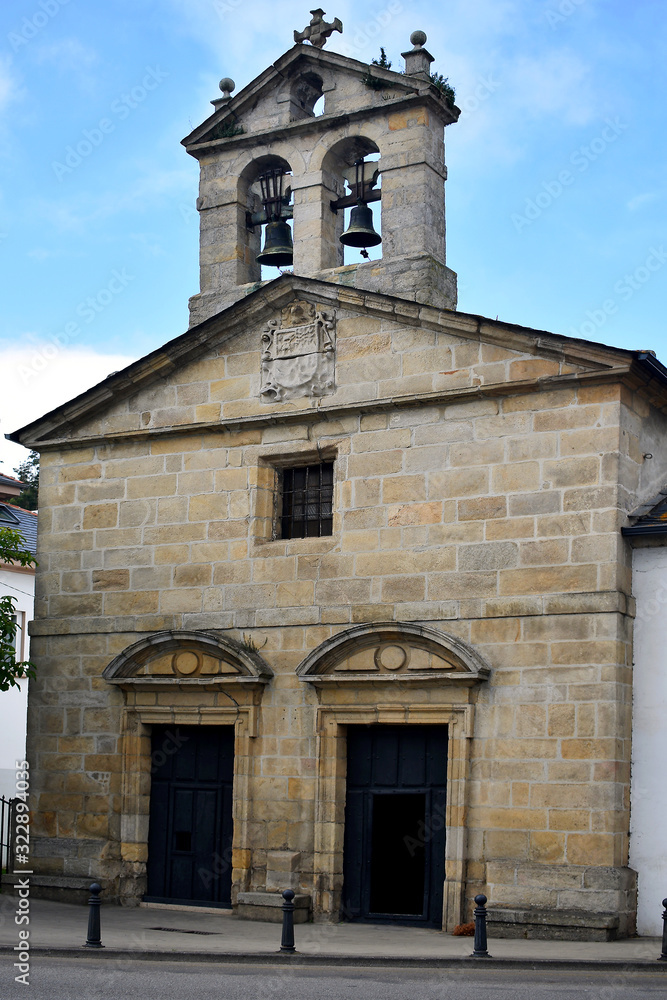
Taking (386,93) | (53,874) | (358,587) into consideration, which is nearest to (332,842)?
(358,587)

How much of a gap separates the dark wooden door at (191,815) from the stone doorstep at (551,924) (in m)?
3.61

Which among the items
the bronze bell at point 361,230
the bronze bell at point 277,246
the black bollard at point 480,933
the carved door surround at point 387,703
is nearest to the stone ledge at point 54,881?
the carved door surround at point 387,703

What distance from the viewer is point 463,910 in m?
13.9

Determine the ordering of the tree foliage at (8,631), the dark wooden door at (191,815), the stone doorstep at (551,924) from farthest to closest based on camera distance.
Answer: the tree foliage at (8,631)
the dark wooden door at (191,815)
the stone doorstep at (551,924)

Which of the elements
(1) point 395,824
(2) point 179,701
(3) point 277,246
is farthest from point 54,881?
(3) point 277,246

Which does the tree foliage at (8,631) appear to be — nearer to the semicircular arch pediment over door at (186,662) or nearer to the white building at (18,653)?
the semicircular arch pediment over door at (186,662)

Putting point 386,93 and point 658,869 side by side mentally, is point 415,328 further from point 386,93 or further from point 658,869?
point 658,869

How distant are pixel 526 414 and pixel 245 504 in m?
3.71

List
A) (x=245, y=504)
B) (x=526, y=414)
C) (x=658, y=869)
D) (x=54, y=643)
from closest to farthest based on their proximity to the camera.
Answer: (x=658, y=869) < (x=526, y=414) < (x=245, y=504) < (x=54, y=643)

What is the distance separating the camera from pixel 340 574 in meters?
15.3

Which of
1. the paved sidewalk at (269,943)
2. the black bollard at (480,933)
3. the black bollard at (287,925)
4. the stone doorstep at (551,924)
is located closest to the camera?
the black bollard at (480,933)

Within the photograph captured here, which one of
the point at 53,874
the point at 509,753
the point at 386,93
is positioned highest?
the point at 386,93

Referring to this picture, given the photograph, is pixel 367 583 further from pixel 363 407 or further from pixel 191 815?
pixel 191 815

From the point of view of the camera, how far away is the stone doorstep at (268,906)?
14.6 meters
